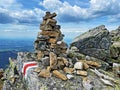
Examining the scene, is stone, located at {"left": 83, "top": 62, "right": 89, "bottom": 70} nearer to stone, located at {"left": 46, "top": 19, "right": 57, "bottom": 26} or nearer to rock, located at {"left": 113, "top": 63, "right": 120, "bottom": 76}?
rock, located at {"left": 113, "top": 63, "right": 120, "bottom": 76}

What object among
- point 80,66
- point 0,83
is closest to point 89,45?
point 80,66

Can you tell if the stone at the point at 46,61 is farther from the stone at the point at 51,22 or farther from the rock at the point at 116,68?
the rock at the point at 116,68

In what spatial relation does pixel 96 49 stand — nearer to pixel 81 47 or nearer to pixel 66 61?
pixel 81 47

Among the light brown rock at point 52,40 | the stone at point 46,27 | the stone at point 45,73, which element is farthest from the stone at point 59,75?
the stone at point 46,27

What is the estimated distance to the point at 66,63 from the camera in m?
26.0

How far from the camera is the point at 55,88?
74.0 feet

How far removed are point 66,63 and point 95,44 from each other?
885 centimetres

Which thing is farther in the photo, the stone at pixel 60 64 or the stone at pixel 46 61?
the stone at pixel 46 61

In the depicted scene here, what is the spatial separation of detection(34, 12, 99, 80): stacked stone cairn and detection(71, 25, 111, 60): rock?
479cm

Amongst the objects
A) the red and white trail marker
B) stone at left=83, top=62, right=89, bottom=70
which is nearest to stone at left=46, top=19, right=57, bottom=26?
the red and white trail marker

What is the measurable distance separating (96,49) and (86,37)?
2.29m

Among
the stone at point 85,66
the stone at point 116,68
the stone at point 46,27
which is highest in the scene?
the stone at point 46,27

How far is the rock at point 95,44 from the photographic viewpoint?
108ft

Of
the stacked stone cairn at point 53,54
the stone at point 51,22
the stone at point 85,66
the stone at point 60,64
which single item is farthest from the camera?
the stone at point 51,22
